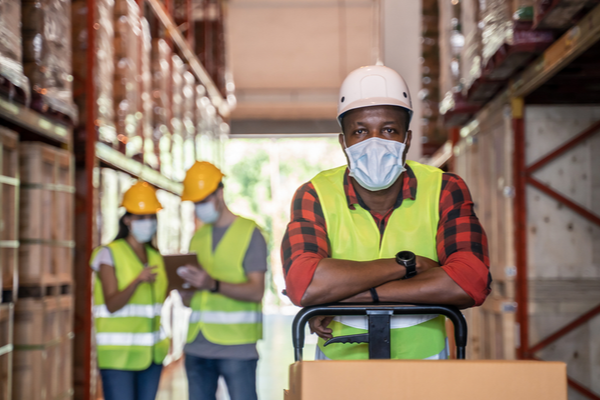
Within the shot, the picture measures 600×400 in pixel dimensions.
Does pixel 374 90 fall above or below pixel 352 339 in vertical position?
above

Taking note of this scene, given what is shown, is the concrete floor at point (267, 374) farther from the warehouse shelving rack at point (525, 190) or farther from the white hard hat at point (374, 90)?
the white hard hat at point (374, 90)

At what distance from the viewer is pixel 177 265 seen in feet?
13.6

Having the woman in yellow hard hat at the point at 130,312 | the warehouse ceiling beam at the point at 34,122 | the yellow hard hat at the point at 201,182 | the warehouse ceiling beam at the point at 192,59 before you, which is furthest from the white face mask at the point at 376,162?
the warehouse ceiling beam at the point at 192,59

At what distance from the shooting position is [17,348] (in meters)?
5.24

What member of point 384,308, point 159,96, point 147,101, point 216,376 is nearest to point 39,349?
point 216,376

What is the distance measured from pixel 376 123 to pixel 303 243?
0.51 meters

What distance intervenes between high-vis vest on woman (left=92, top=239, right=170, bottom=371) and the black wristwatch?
9.12 ft

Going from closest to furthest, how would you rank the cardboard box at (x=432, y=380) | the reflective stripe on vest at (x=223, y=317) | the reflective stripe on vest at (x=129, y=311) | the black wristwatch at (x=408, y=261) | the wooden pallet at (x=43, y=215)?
the cardboard box at (x=432, y=380) → the black wristwatch at (x=408, y=261) → the reflective stripe on vest at (x=223, y=317) → the reflective stripe on vest at (x=129, y=311) → the wooden pallet at (x=43, y=215)

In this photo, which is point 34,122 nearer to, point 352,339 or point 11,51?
point 11,51

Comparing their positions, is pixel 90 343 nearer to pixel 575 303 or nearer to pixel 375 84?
pixel 575 303

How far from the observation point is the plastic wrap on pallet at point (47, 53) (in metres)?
5.27

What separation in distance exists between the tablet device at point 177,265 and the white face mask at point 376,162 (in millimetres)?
2035

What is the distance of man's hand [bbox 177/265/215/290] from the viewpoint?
3.87 m

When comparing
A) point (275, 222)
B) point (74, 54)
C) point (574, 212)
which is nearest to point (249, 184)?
point (275, 222)
